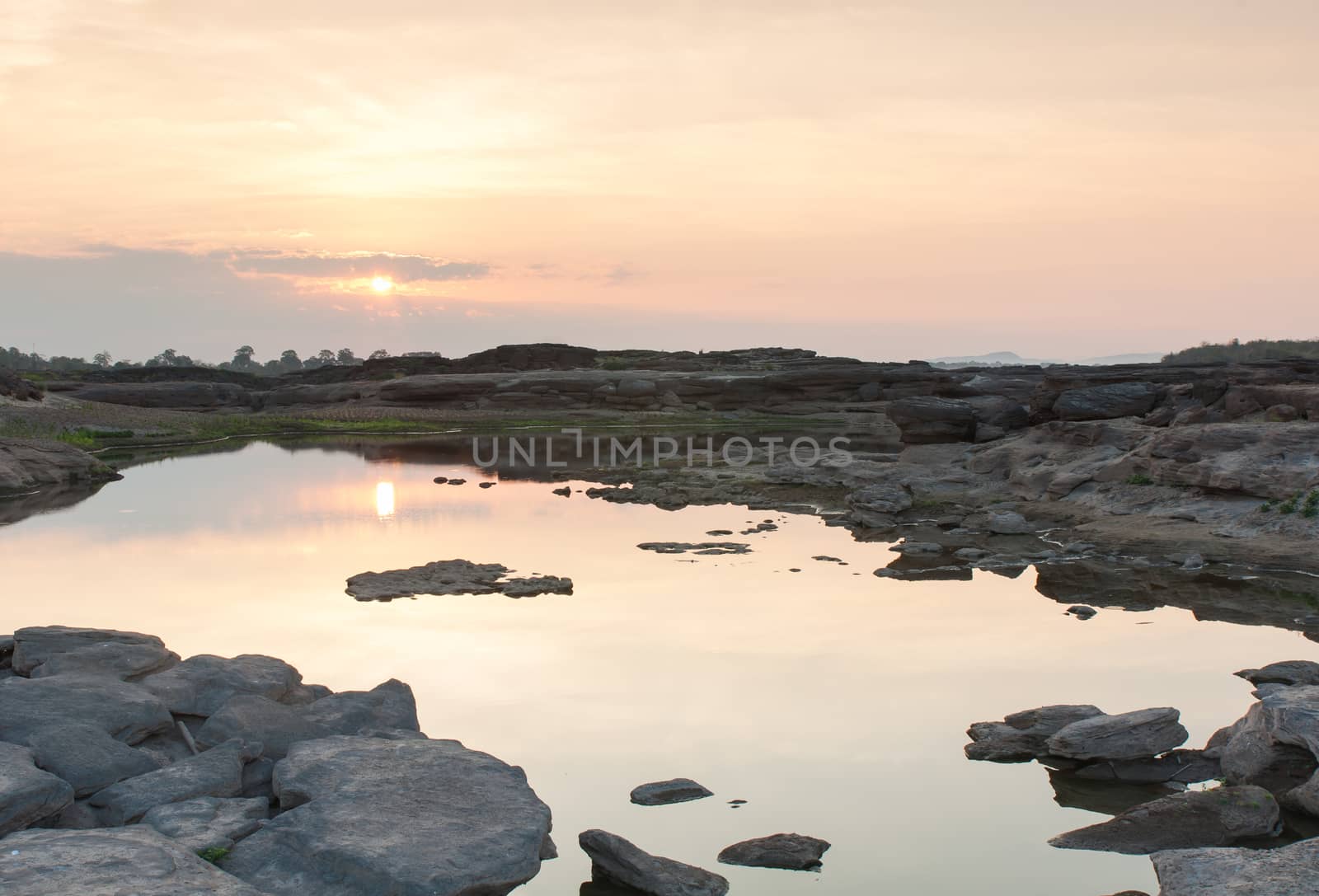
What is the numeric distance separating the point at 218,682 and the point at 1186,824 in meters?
7.57

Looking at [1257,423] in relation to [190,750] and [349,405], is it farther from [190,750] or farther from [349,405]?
[349,405]

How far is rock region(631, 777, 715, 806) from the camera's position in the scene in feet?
27.6

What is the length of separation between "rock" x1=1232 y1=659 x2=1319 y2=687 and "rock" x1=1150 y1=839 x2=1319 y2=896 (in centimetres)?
460

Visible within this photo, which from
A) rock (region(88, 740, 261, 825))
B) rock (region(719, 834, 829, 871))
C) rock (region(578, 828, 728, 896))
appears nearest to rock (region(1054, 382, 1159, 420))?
rock (region(719, 834, 829, 871))

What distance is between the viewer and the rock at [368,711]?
908 centimetres

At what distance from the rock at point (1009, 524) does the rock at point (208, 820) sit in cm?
1627

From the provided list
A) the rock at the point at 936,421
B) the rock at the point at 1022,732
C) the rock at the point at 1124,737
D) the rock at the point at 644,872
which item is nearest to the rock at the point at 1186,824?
the rock at the point at 1124,737

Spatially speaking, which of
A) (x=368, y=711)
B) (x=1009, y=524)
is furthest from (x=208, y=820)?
(x=1009, y=524)

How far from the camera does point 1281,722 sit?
845 cm

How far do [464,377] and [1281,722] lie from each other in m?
64.8

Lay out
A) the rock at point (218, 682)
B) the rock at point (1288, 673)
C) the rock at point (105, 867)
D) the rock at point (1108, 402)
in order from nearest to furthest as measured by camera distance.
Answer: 1. the rock at point (105, 867)
2. the rock at point (218, 682)
3. the rock at point (1288, 673)
4. the rock at point (1108, 402)

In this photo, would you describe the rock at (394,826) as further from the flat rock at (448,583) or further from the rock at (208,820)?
the flat rock at (448,583)

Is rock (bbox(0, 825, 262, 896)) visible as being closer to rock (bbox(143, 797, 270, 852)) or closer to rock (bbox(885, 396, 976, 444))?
rock (bbox(143, 797, 270, 852))

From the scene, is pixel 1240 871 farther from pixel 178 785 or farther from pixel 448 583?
pixel 448 583
